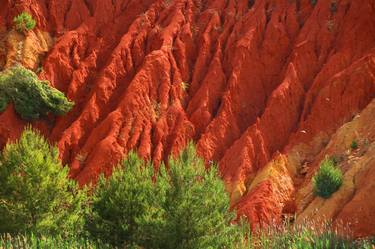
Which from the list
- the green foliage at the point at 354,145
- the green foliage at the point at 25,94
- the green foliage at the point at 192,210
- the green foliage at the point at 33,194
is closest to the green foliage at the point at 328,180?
the green foliage at the point at 354,145

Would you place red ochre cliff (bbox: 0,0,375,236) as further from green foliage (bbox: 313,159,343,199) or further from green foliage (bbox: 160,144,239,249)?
green foliage (bbox: 160,144,239,249)

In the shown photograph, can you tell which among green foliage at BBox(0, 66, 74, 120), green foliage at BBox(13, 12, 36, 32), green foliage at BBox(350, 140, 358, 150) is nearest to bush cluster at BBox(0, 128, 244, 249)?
green foliage at BBox(350, 140, 358, 150)

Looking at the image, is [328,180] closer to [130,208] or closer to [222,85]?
[130,208]

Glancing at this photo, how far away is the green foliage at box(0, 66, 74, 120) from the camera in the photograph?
115ft

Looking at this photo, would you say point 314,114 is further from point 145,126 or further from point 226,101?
point 145,126

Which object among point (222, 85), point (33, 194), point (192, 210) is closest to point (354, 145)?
point (192, 210)

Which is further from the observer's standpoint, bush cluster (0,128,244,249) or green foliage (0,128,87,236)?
green foliage (0,128,87,236)

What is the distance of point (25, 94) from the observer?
→ 35188mm

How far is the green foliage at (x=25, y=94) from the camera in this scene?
35031 mm

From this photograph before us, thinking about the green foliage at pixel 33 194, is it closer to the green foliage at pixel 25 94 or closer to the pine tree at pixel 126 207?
the pine tree at pixel 126 207

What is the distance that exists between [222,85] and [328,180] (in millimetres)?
13079

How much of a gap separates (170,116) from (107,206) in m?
12.6

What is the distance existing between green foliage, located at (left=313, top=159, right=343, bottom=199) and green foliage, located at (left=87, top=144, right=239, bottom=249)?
5.31m

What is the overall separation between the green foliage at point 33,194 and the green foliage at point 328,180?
1147 cm
